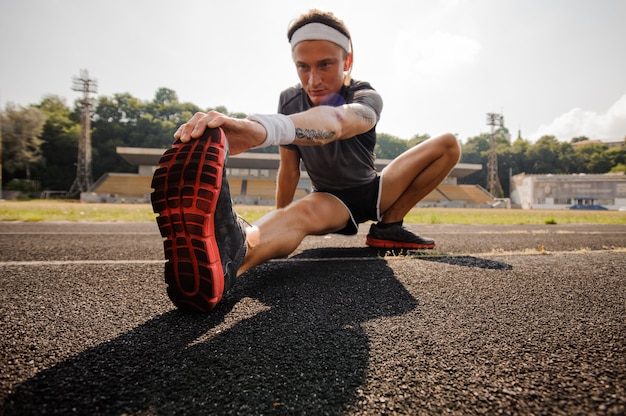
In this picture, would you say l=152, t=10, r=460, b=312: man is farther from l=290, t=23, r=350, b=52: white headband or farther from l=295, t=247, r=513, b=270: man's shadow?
l=295, t=247, r=513, b=270: man's shadow

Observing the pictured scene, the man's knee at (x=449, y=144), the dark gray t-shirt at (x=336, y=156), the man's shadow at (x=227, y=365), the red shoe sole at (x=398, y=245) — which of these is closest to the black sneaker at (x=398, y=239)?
the red shoe sole at (x=398, y=245)

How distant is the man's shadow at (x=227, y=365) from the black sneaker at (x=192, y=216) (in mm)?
101

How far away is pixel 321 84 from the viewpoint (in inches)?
71.5

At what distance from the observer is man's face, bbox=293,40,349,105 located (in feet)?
5.59

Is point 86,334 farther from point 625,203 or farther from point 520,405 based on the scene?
point 625,203

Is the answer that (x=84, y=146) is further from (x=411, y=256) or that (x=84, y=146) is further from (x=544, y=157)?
(x=544, y=157)

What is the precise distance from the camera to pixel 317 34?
1695 mm

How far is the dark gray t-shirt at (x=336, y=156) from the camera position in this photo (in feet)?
6.77

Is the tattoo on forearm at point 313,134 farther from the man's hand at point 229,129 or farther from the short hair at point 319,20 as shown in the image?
the short hair at point 319,20

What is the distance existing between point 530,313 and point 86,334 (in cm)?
123

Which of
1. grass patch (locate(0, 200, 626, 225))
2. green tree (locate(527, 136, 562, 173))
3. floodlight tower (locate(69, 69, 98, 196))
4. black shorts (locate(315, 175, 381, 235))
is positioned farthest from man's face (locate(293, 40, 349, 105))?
green tree (locate(527, 136, 562, 173))

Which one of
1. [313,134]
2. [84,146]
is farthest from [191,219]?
[84,146]

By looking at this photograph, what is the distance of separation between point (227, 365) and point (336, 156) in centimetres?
160

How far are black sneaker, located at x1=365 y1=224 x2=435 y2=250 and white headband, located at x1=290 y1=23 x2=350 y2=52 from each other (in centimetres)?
124
